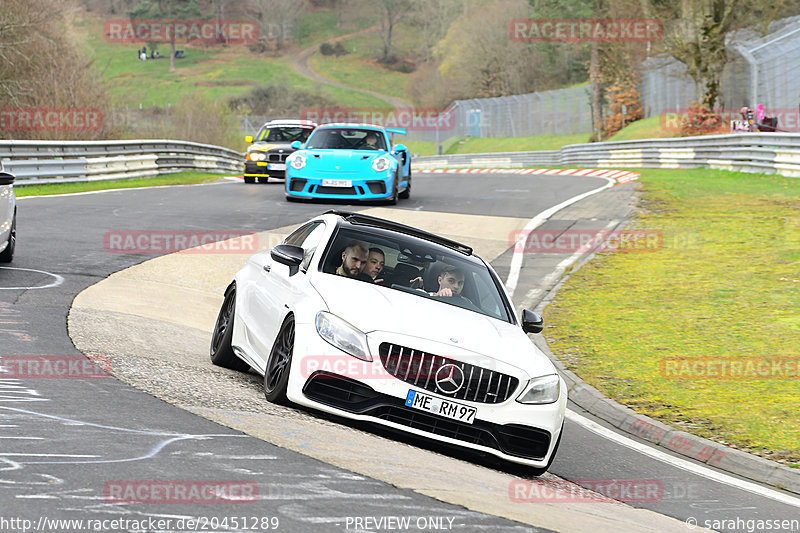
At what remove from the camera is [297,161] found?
72.0ft

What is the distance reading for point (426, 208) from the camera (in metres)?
22.3

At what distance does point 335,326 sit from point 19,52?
88.4 feet

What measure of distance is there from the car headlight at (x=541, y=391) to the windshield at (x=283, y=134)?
987 inches

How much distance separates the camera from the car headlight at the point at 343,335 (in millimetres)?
6461

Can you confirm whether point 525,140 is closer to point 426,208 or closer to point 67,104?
point 67,104
